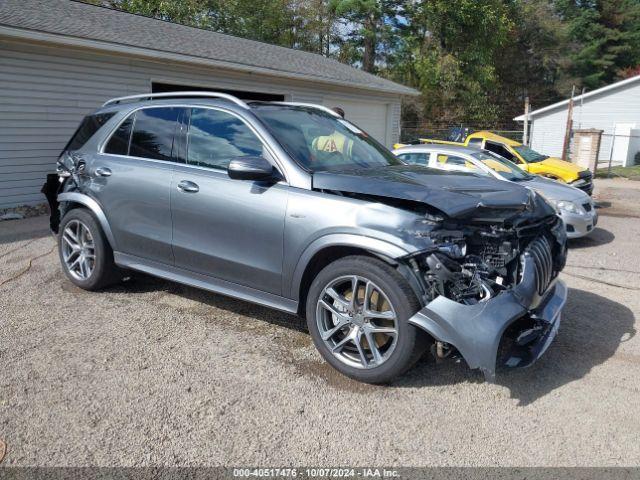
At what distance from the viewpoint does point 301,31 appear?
3334 cm

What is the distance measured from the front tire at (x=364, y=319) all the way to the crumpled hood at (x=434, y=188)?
0.47 metres

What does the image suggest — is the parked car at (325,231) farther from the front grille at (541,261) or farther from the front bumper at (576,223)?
the front bumper at (576,223)

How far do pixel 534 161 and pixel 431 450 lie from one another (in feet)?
40.3

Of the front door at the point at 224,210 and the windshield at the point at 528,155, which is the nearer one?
the front door at the point at 224,210

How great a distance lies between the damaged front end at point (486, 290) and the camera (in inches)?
119

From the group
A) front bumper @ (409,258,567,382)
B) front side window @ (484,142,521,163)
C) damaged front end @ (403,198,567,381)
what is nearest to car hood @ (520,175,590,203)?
damaged front end @ (403,198,567,381)

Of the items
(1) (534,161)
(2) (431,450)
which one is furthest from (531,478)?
(1) (534,161)

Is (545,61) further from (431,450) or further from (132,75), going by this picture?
(431,450)

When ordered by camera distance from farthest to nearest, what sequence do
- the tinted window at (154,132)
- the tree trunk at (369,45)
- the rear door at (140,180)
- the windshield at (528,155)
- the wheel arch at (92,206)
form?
the tree trunk at (369,45) < the windshield at (528,155) < the wheel arch at (92,206) < the tinted window at (154,132) < the rear door at (140,180)

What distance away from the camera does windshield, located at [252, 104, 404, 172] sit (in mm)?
4004

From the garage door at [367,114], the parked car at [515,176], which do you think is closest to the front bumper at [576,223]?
the parked car at [515,176]

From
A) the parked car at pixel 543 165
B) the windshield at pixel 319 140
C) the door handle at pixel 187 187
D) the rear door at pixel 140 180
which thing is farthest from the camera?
the parked car at pixel 543 165

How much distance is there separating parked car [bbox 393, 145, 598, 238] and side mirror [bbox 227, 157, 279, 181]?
4.26 m

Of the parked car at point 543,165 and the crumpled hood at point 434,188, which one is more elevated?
the crumpled hood at point 434,188
